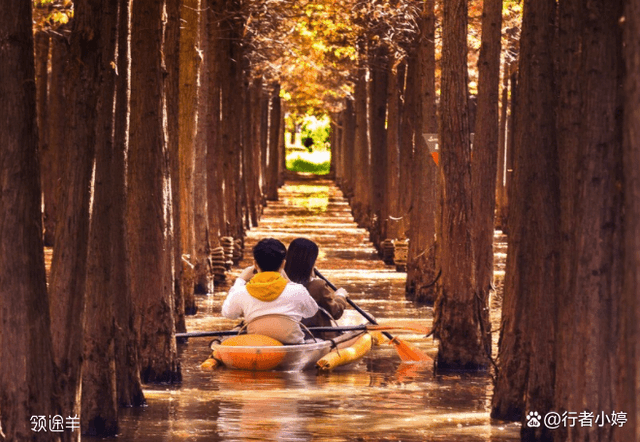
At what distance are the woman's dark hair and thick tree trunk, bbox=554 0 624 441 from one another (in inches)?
268

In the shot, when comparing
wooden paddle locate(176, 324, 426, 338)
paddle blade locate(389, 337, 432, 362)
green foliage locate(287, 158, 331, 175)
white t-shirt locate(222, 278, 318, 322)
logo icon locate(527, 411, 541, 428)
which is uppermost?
white t-shirt locate(222, 278, 318, 322)

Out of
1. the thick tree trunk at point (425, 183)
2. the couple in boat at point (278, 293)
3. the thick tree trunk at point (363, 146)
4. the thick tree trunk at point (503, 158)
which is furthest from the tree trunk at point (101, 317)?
the thick tree trunk at point (503, 158)

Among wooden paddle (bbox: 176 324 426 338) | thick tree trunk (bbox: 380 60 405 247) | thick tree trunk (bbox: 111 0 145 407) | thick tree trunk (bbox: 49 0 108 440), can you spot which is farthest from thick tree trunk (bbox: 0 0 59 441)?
thick tree trunk (bbox: 380 60 405 247)

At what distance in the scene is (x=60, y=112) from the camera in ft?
95.8

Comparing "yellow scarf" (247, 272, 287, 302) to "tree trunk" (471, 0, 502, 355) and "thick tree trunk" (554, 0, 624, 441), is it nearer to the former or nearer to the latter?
"tree trunk" (471, 0, 502, 355)

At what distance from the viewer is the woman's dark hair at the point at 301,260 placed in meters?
14.6

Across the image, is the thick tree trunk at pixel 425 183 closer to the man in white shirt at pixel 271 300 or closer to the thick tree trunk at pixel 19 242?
the man in white shirt at pixel 271 300

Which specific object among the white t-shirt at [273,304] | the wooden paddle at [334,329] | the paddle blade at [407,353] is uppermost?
the white t-shirt at [273,304]

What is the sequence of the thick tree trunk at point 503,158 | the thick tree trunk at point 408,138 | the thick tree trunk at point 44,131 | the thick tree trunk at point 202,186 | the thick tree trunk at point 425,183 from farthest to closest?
the thick tree trunk at point 503,158, the thick tree trunk at point 44,131, the thick tree trunk at point 408,138, the thick tree trunk at point 202,186, the thick tree trunk at point 425,183

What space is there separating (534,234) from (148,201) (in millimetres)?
4236

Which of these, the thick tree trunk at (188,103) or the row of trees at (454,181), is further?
the thick tree trunk at (188,103)

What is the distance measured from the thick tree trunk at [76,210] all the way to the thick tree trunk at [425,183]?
12.0 m

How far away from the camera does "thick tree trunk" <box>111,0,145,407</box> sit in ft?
35.9

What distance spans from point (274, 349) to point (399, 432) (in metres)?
3.19
